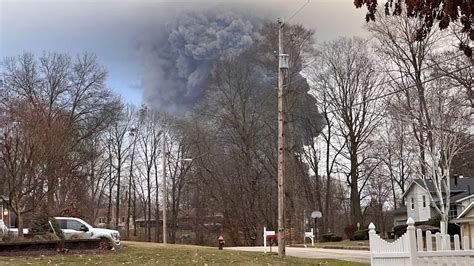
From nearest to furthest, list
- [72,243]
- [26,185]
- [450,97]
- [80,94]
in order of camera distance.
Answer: [72,243]
[26,185]
[450,97]
[80,94]

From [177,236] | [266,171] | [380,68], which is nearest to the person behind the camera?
[380,68]

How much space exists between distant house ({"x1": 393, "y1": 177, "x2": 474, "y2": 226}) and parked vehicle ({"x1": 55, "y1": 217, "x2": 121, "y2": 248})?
32.3 m

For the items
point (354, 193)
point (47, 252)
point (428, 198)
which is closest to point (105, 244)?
point (47, 252)

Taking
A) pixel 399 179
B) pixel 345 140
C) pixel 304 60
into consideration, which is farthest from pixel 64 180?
pixel 399 179

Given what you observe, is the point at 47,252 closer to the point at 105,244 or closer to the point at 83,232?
the point at 105,244

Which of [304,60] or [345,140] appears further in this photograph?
[345,140]

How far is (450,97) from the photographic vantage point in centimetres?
4088

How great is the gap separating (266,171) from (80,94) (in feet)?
66.9

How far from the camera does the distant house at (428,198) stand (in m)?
54.4

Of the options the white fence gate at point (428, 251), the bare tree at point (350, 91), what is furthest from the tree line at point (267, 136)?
the white fence gate at point (428, 251)

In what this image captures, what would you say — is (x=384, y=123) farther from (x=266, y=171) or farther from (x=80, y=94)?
(x=80, y=94)

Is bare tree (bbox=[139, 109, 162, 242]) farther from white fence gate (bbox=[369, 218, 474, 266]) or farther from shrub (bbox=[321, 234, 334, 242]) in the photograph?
white fence gate (bbox=[369, 218, 474, 266])

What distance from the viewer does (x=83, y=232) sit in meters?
32.4

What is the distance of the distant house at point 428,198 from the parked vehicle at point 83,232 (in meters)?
32.3
